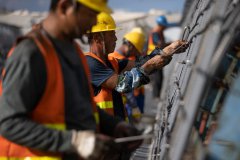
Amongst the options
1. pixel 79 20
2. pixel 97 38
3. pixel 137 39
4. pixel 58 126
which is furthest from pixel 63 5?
pixel 137 39

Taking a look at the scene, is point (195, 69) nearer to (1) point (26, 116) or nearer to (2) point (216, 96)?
(1) point (26, 116)

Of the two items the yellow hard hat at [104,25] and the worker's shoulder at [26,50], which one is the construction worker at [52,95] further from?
the yellow hard hat at [104,25]

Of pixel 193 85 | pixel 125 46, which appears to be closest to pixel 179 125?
pixel 193 85

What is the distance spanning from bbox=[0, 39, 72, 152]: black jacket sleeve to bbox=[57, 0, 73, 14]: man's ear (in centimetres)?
26

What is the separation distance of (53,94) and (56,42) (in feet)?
0.99

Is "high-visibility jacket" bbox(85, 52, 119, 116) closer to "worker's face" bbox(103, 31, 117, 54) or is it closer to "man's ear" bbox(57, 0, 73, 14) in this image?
"worker's face" bbox(103, 31, 117, 54)

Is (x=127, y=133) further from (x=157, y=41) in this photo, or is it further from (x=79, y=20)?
(x=157, y=41)

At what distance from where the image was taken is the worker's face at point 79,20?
2.79 m

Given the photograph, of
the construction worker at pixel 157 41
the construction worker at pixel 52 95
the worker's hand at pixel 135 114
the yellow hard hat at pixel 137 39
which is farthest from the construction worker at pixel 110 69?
the construction worker at pixel 157 41

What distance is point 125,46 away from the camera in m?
8.46

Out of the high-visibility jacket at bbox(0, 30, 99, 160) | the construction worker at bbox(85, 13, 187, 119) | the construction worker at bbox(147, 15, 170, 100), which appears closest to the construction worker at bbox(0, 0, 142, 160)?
the high-visibility jacket at bbox(0, 30, 99, 160)

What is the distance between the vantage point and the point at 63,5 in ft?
9.16

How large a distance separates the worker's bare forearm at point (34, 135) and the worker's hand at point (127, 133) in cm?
51

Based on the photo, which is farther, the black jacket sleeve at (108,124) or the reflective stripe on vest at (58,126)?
the black jacket sleeve at (108,124)
